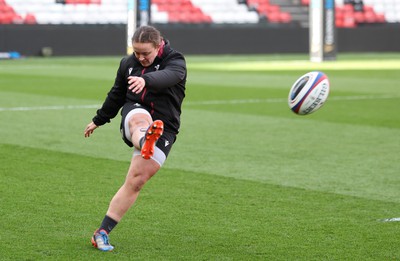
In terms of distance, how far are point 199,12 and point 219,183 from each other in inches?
1299

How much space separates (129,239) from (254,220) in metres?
1.23

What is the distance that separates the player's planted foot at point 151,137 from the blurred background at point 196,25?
96.5ft

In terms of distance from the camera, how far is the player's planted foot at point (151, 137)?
6270mm

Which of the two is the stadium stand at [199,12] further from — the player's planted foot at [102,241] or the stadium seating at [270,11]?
the player's planted foot at [102,241]

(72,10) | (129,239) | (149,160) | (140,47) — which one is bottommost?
(72,10)

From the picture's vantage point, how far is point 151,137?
6.34 m

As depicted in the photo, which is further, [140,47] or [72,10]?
[72,10]

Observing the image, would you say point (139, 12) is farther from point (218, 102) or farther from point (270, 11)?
point (218, 102)

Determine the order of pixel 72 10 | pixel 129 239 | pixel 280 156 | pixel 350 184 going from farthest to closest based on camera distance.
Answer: pixel 72 10, pixel 280 156, pixel 350 184, pixel 129 239

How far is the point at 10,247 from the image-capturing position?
6.81m

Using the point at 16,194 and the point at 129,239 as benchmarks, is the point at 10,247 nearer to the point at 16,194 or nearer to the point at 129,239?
the point at 129,239

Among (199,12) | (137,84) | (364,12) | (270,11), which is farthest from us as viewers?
(364,12)

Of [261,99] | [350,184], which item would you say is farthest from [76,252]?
[261,99]

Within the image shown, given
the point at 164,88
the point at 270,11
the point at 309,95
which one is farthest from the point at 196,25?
the point at 164,88
